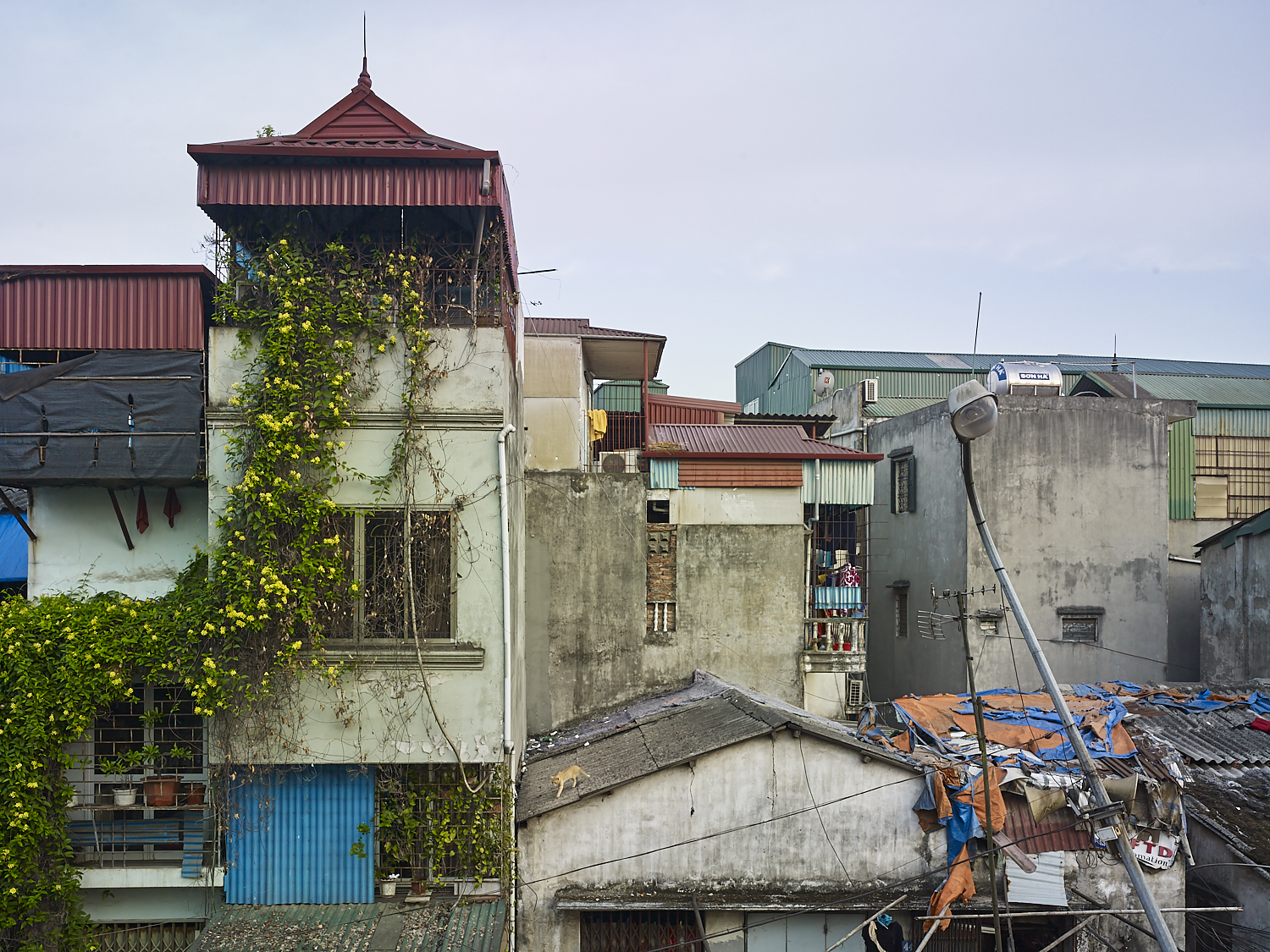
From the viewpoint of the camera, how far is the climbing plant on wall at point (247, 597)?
9367 millimetres

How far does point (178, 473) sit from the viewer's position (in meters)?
10.4

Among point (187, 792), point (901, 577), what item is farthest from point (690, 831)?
point (901, 577)

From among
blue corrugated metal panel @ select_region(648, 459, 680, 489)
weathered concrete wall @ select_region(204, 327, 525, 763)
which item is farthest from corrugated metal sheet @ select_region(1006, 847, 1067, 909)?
blue corrugated metal panel @ select_region(648, 459, 680, 489)

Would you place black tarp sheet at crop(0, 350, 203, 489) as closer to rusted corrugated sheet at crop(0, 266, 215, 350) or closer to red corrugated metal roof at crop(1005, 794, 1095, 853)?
rusted corrugated sheet at crop(0, 266, 215, 350)

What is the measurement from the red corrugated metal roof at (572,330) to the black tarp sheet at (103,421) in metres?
8.98

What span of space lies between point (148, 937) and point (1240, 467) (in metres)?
27.3

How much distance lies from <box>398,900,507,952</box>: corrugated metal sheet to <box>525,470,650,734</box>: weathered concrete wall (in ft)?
15.5

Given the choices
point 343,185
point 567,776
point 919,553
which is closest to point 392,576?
point 567,776

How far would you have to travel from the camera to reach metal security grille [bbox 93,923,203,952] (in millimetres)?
10500

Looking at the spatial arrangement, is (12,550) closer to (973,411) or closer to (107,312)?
(107,312)

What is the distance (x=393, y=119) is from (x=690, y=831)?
10.0 metres

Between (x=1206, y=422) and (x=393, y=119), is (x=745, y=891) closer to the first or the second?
(x=393, y=119)

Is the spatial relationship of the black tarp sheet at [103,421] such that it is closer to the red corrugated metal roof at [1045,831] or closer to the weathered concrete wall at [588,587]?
the weathered concrete wall at [588,587]

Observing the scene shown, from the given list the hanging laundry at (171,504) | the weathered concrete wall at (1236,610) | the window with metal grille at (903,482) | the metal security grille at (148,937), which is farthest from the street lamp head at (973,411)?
the window with metal grille at (903,482)
